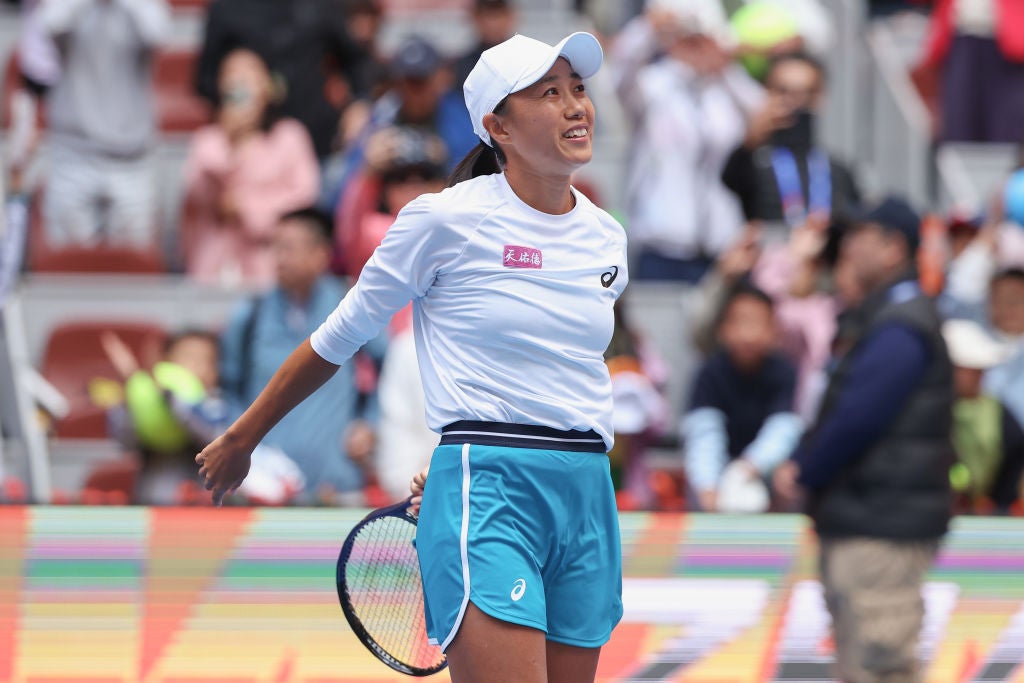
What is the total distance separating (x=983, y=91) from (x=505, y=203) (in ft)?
25.3

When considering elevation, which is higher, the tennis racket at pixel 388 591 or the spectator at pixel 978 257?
the tennis racket at pixel 388 591

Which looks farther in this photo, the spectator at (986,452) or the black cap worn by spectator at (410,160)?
the black cap worn by spectator at (410,160)

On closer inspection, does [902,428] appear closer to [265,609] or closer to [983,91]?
[265,609]

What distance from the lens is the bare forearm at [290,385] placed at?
13.8 ft

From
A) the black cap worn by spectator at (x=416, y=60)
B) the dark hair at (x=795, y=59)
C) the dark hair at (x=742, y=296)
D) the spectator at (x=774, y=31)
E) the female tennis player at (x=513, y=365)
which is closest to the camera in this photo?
the female tennis player at (x=513, y=365)

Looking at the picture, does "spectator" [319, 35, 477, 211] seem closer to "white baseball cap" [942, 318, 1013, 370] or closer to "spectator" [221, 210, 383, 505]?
"spectator" [221, 210, 383, 505]

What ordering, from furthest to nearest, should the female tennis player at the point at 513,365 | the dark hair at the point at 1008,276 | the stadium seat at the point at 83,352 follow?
the stadium seat at the point at 83,352 → the dark hair at the point at 1008,276 → the female tennis player at the point at 513,365

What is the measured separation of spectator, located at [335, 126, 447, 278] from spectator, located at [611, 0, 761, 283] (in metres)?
1.55

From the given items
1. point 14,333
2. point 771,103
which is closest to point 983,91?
point 771,103

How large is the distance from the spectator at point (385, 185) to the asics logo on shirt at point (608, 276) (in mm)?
3722

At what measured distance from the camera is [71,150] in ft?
33.1

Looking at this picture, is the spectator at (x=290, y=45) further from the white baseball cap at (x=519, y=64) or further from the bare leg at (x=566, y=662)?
the bare leg at (x=566, y=662)

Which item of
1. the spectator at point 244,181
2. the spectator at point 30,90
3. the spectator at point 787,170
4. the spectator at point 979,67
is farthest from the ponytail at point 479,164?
the spectator at point 979,67

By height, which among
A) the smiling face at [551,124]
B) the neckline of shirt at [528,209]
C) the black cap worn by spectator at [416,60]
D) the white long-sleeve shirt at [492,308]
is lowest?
the black cap worn by spectator at [416,60]
